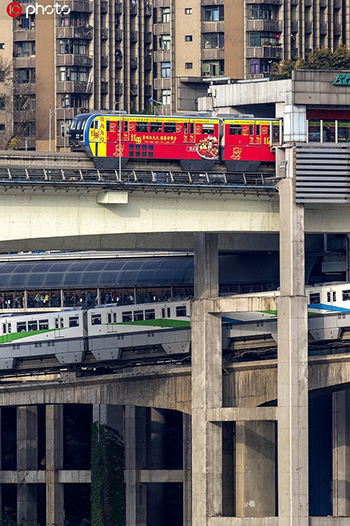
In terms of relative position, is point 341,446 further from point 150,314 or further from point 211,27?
point 211,27

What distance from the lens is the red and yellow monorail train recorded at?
353 ft

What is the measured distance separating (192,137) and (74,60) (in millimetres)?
61267

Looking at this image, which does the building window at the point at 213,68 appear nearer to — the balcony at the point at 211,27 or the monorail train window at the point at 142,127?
the balcony at the point at 211,27

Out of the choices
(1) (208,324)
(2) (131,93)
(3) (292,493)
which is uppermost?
(2) (131,93)

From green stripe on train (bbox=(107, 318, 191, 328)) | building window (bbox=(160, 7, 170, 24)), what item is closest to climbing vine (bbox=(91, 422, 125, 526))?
green stripe on train (bbox=(107, 318, 191, 328))

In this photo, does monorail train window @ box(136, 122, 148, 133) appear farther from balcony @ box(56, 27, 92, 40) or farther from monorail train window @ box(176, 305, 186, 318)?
balcony @ box(56, 27, 92, 40)

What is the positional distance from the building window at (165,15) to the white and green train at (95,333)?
62.9 meters

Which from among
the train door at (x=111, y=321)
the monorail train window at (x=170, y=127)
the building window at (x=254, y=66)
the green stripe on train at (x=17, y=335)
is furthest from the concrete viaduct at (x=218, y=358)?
the building window at (x=254, y=66)

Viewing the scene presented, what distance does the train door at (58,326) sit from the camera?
379ft

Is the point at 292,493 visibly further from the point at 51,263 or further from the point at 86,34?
the point at 86,34

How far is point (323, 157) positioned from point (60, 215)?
18.0m

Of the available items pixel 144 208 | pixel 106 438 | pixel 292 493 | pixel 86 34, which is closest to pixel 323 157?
pixel 144 208

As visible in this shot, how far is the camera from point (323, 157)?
104688 mm

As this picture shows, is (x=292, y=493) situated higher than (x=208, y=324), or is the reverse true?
(x=208, y=324)
